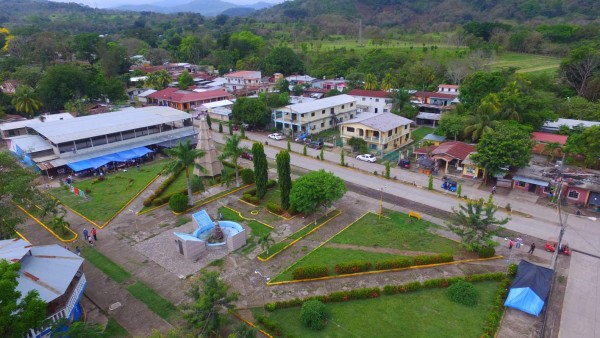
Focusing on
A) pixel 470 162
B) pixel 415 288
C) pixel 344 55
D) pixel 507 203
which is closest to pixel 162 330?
pixel 415 288

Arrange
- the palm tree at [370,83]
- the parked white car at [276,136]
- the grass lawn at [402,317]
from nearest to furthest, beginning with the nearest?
the grass lawn at [402,317]
the parked white car at [276,136]
the palm tree at [370,83]

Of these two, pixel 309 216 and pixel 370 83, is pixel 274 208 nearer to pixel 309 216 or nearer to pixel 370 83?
pixel 309 216

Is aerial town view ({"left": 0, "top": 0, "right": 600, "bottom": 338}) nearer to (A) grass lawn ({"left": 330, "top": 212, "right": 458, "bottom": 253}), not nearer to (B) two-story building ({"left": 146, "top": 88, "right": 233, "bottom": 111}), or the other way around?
(A) grass lawn ({"left": 330, "top": 212, "right": 458, "bottom": 253})

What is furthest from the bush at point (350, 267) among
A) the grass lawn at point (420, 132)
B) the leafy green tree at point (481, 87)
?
the leafy green tree at point (481, 87)

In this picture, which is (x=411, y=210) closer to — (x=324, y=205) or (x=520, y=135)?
(x=324, y=205)

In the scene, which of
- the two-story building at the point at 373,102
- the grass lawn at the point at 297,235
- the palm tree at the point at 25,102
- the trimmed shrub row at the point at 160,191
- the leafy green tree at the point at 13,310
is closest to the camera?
the leafy green tree at the point at 13,310

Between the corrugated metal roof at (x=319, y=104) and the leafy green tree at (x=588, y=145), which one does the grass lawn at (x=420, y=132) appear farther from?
the leafy green tree at (x=588, y=145)
